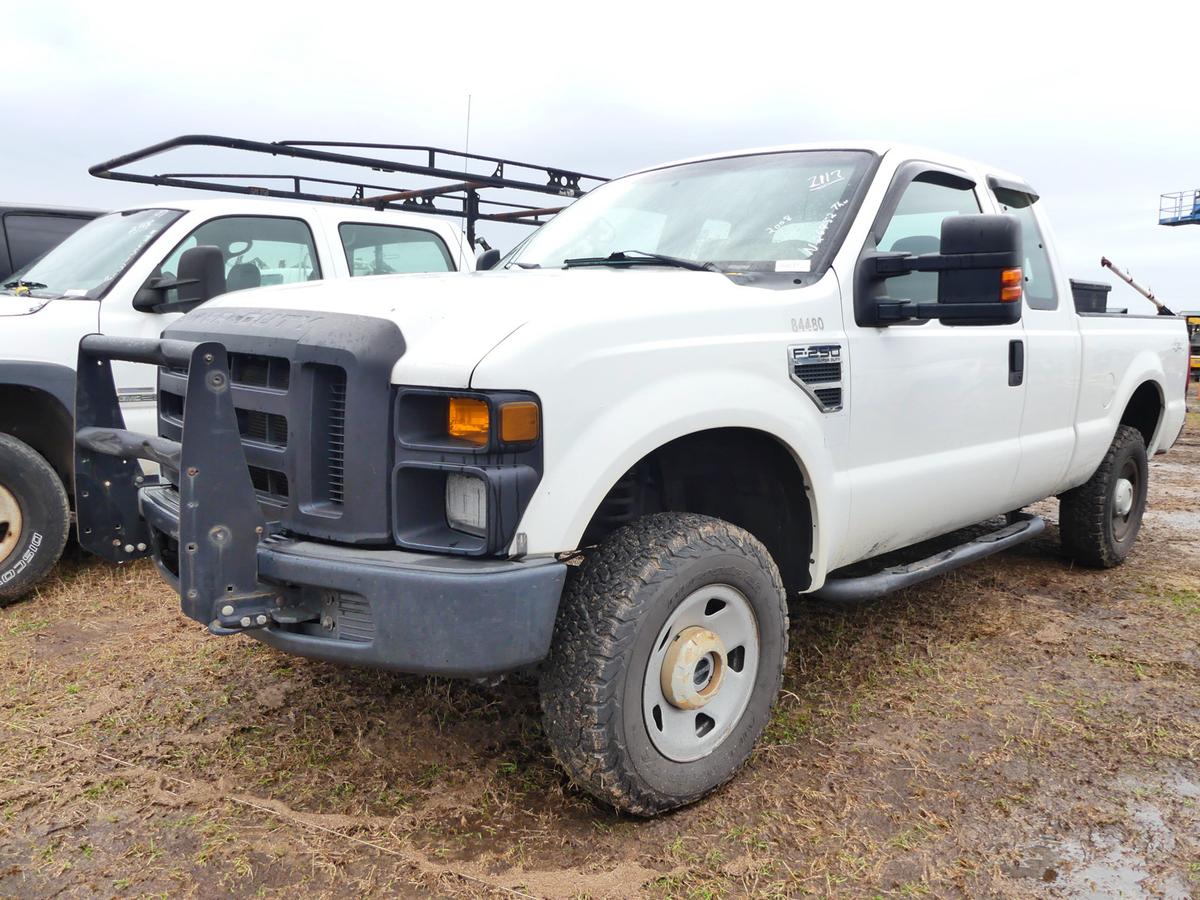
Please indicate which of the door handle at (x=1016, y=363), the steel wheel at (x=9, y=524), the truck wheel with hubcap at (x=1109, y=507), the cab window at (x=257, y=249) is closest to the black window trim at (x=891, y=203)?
the door handle at (x=1016, y=363)

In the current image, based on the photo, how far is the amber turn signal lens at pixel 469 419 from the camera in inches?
90.7

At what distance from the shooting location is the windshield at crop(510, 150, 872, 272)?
3336mm

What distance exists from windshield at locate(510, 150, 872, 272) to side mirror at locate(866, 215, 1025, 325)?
15.9 inches

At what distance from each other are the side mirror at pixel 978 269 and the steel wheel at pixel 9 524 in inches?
163

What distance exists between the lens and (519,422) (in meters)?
2.30

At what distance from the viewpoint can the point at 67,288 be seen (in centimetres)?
511

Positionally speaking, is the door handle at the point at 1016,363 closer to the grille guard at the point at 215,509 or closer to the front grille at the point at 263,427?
the front grille at the point at 263,427

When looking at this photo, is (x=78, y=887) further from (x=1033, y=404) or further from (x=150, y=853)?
(x=1033, y=404)

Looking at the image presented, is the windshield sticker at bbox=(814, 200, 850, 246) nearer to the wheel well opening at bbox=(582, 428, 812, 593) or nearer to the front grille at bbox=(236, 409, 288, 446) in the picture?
the wheel well opening at bbox=(582, 428, 812, 593)

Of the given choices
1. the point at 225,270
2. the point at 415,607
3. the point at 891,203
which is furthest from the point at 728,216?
the point at 225,270

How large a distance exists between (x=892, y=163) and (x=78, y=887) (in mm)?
3424

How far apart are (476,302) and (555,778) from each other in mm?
1453

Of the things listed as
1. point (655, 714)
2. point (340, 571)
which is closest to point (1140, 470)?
point (655, 714)

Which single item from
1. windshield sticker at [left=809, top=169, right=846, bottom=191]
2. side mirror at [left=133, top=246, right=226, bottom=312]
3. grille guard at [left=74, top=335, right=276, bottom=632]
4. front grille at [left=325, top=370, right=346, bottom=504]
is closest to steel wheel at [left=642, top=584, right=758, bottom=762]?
front grille at [left=325, top=370, right=346, bottom=504]
